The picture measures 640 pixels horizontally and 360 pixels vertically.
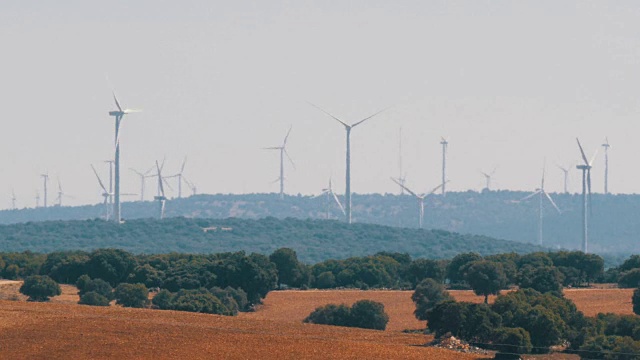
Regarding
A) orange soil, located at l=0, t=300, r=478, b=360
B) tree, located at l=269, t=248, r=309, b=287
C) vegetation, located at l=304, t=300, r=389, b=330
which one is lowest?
vegetation, located at l=304, t=300, r=389, b=330

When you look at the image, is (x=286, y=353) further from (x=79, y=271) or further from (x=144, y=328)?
(x=79, y=271)

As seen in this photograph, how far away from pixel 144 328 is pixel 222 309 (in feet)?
119

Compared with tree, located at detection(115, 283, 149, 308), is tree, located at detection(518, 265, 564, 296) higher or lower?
higher

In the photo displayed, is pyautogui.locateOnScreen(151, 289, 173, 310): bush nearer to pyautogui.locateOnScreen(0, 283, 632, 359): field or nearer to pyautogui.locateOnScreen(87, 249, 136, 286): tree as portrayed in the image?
pyautogui.locateOnScreen(0, 283, 632, 359): field

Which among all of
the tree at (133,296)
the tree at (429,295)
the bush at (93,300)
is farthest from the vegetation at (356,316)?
the bush at (93,300)

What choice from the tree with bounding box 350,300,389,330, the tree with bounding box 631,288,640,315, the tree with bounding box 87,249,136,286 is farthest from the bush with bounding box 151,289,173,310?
the tree with bounding box 631,288,640,315

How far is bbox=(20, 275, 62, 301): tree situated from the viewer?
162375 millimetres

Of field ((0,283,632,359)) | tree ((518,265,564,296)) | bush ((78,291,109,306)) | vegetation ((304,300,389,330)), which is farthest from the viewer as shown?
tree ((518,265,564,296))

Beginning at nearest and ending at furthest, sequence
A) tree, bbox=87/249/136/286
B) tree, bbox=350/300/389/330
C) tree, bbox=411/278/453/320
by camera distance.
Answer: tree, bbox=350/300/389/330 < tree, bbox=411/278/453/320 < tree, bbox=87/249/136/286

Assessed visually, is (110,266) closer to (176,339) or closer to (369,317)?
(369,317)

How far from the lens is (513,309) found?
124m

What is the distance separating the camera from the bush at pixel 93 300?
152375mm

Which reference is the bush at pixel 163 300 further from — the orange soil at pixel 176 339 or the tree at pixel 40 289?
the orange soil at pixel 176 339

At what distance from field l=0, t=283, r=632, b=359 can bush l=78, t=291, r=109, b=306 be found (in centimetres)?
1959
